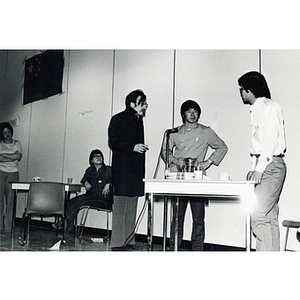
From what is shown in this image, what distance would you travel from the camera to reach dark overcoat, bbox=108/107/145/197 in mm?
3947

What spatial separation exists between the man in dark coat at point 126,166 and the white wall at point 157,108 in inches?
34.7

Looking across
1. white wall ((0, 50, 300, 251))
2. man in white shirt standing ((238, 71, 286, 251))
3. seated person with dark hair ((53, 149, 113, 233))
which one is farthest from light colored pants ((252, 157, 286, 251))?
seated person with dark hair ((53, 149, 113, 233))

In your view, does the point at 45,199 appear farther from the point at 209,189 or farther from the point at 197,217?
the point at 209,189

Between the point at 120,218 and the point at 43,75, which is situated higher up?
the point at 43,75

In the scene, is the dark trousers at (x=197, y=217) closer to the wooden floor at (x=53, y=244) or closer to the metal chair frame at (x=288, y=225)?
the wooden floor at (x=53, y=244)

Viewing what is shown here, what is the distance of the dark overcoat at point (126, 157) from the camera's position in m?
3.95

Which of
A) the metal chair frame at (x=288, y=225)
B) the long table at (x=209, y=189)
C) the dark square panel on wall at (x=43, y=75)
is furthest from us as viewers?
the dark square panel on wall at (x=43, y=75)

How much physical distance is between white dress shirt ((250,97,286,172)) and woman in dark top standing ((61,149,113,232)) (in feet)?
7.55

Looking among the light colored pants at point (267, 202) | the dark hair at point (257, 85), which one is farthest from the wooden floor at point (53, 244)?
the dark hair at point (257, 85)

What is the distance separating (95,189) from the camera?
16.4 feet

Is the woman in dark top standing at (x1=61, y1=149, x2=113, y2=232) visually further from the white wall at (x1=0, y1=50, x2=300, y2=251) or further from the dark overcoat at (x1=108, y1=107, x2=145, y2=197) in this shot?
the dark overcoat at (x1=108, y1=107, x2=145, y2=197)

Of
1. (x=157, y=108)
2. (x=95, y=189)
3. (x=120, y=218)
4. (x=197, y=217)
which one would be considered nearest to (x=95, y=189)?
(x=95, y=189)

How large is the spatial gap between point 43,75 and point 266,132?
4695 millimetres
